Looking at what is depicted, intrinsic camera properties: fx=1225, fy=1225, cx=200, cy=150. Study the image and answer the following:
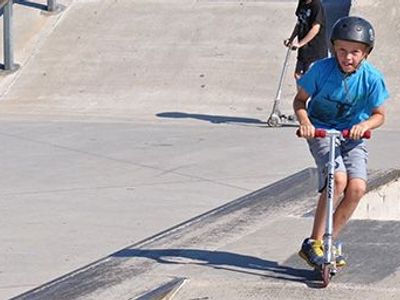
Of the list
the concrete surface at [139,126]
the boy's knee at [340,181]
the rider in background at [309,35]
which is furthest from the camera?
the rider in background at [309,35]

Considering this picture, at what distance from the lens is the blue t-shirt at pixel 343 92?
653 cm

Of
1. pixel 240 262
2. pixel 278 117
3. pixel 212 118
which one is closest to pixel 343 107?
pixel 240 262

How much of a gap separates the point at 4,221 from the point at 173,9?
9.08m

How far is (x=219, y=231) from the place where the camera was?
8.04 meters

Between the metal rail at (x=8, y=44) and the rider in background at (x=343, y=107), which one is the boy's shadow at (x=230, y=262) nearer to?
the rider in background at (x=343, y=107)

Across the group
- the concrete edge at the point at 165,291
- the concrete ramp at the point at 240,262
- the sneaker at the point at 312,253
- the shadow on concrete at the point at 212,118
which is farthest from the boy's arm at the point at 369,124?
the shadow on concrete at the point at 212,118

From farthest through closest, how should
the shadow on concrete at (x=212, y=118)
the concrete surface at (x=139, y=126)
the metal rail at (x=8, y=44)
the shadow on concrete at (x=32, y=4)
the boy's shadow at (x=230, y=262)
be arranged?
the shadow on concrete at (x=32, y=4) < the metal rail at (x=8, y=44) < the shadow on concrete at (x=212, y=118) < the concrete surface at (x=139, y=126) < the boy's shadow at (x=230, y=262)

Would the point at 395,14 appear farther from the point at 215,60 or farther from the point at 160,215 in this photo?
the point at 160,215

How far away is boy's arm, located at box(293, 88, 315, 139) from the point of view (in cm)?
634

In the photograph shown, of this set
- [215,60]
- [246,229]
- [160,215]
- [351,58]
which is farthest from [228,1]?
[351,58]

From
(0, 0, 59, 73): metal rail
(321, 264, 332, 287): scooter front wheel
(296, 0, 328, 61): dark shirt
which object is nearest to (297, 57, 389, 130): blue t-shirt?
(321, 264, 332, 287): scooter front wheel

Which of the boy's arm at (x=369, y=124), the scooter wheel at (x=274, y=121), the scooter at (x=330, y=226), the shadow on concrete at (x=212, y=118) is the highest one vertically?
the boy's arm at (x=369, y=124)

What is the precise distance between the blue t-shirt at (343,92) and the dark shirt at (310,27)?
6.70 metres

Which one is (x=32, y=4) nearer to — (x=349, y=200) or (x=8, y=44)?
(x=8, y=44)
